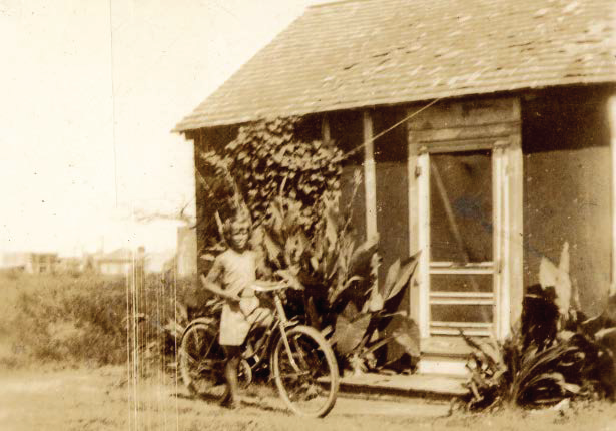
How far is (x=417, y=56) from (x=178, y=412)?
3794 millimetres

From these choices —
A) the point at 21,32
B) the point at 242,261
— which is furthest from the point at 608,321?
the point at 21,32

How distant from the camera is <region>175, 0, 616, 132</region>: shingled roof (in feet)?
17.1

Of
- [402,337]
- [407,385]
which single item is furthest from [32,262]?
[407,385]

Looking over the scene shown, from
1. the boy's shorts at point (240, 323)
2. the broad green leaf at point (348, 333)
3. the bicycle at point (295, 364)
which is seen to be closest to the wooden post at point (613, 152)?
the broad green leaf at point (348, 333)

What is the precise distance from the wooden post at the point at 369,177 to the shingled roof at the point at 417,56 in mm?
279

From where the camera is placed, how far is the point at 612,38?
5082 mm

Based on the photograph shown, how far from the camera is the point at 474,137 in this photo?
18.8 feet

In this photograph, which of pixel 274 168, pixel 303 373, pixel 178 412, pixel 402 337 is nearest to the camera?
pixel 303 373

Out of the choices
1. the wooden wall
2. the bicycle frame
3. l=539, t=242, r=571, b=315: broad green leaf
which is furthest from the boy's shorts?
the wooden wall

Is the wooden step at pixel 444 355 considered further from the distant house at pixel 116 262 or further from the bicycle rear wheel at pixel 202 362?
the distant house at pixel 116 262

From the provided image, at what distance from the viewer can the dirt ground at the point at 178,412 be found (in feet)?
14.4

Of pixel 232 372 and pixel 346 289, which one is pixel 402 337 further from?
pixel 232 372

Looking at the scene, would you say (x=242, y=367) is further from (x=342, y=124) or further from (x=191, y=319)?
(x=342, y=124)

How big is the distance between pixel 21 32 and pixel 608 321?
5207 millimetres
